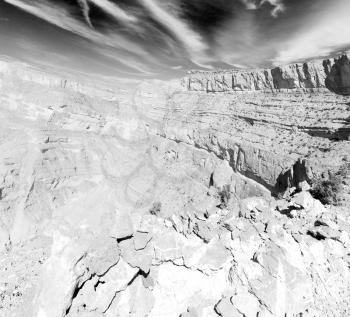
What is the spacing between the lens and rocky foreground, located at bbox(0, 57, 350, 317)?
816 cm

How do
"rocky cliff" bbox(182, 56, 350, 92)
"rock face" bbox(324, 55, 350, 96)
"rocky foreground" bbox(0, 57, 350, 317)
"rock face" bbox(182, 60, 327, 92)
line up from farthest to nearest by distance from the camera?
"rock face" bbox(182, 60, 327, 92), "rocky cliff" bbox(182, 56, 350, 92), "rock face" bbox(324, 55, 350, 96), "rocky foreground" bbox(0, 57, 350, 317)

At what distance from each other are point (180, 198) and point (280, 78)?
3631 centimetres

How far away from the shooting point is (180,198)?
3859 cm

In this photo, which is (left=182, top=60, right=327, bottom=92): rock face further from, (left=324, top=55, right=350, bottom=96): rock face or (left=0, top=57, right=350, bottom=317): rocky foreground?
(left=324, top=55, right=350, bottom=96): rock face

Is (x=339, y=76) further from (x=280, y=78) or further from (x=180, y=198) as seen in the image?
(x=180, y=198)

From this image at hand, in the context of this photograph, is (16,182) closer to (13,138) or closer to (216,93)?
(13,138)

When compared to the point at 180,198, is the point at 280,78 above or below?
above

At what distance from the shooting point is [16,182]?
34.9 metres

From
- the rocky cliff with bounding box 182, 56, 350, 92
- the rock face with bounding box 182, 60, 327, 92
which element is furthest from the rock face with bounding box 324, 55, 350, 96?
the rock face with bounding box 182, 60, 327, 92

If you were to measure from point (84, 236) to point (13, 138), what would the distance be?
41.7 m

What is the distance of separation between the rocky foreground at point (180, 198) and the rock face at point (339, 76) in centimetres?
19

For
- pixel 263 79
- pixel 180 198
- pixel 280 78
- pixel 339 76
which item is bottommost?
pixel 180 198

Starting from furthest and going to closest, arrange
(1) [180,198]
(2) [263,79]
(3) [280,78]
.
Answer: (2) [263,79] → (3) [280,78] → (1) [180,198]

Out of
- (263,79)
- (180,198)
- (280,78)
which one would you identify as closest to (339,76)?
(280,78)
